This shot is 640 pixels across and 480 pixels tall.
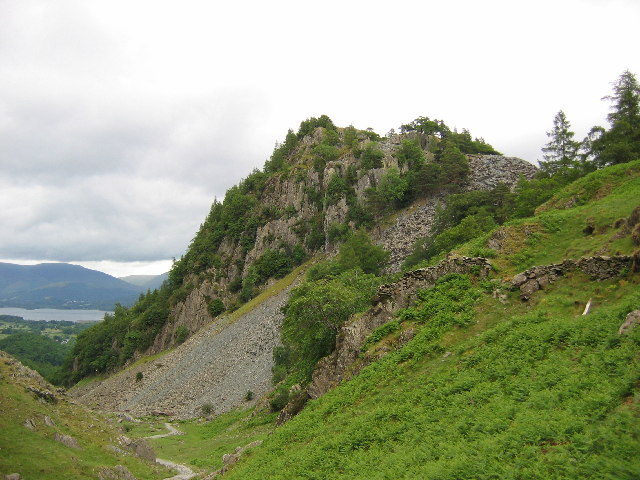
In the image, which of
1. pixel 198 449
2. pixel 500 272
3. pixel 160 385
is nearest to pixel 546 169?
pixel 500 272

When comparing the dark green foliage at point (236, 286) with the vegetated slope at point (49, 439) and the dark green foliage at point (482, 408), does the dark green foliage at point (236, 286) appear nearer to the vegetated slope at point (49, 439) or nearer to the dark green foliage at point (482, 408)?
the vegetated slope at point (49, 439)

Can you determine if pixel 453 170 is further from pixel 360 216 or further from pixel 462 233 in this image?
pixel 462 233

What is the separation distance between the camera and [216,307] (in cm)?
9250

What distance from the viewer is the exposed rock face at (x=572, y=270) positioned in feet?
A: 57.3

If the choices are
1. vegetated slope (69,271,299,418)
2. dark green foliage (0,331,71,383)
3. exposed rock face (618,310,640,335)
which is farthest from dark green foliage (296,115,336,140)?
dark green foliage (0,331,71,383)

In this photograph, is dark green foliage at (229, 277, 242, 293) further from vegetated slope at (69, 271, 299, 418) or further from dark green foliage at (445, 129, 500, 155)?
dark green foliage at (445, 129, 500, 155)

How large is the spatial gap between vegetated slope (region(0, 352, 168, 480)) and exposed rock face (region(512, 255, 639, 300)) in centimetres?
2480

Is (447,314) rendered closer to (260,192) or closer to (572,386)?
(572,386)

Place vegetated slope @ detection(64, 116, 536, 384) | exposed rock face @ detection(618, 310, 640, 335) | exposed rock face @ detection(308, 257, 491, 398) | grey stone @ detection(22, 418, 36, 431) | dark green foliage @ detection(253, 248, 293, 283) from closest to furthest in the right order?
exposed rock face @ detection(618, 310, 640, 335)
exposed rock face @ detection(308, 257, 491, 398)
grey stone @ detection(22, 418, 36, 431)
vegetated slope @ detection(64, 116, 536, 384)
dark green foliage @ detection(253, 248, 293, 283)

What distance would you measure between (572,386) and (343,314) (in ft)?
62.4

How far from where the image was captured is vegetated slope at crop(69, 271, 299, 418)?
54031 millimetres

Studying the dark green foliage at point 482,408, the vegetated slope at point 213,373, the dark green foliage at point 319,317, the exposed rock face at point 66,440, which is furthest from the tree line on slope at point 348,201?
the exposed rock face at point 66,440

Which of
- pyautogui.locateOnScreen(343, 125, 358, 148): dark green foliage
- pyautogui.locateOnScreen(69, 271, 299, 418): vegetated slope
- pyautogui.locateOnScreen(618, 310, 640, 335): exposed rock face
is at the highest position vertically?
pyautogui.locateOnScreen(343, 125, 358, 148): dark green foliage

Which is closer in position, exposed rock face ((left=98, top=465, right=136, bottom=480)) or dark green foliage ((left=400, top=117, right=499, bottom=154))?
exposed rock face ((left=98, top=465, right=136, bottom=480))
